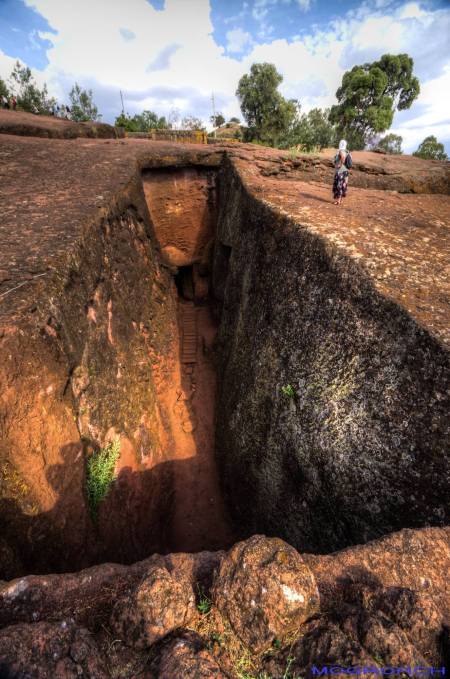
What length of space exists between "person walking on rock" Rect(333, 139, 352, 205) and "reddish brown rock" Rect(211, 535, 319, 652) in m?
5.89

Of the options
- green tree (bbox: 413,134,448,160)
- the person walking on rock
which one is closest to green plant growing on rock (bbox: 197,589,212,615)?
the person walking on rock

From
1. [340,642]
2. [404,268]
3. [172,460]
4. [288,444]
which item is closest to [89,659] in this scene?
[340,642]

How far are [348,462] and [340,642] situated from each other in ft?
6.37

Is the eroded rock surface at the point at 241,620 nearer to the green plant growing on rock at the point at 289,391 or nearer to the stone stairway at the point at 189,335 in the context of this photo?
the green plant growing on rock at the point at 289,391

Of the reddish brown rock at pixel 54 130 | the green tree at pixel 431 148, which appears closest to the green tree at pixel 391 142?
the green tree at pixel 431 148

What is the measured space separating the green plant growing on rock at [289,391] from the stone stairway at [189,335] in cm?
527

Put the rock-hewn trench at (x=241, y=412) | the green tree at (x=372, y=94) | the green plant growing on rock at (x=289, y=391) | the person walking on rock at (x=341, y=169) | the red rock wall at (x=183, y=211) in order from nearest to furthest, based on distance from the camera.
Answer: the rock-hewn trench at (x=241, y=412) → the green plant growing on rock at (x=289, y=391) → the person walking on rock at (x=341, y=169) → the red rock wall at (x=183, y=211) → the green tree at (x=372, y=94)

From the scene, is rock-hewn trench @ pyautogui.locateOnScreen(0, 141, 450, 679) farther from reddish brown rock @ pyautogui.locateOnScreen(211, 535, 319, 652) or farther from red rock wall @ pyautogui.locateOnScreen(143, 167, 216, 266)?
red rock wall @ pyautogui.locateOnScreen(143, 167, 216, 266)

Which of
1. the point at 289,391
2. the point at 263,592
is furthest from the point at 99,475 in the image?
the point at 263,592

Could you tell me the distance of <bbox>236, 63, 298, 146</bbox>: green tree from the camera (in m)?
27.5

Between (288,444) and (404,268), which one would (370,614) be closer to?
(288,444)

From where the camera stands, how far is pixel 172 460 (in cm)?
705

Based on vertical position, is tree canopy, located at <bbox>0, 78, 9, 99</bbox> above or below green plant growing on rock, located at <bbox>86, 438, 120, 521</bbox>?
above

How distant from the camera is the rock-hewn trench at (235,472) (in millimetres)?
1761
